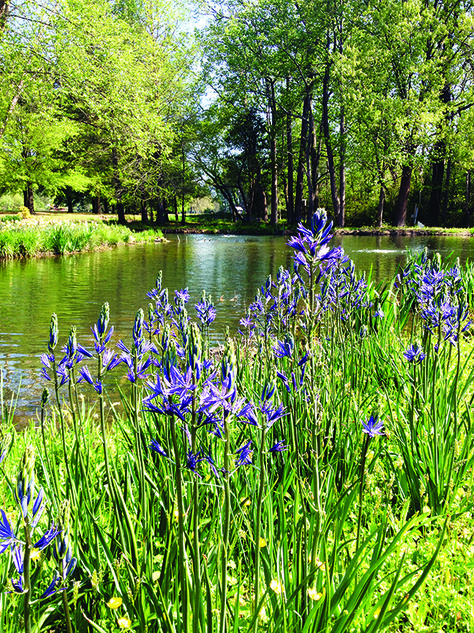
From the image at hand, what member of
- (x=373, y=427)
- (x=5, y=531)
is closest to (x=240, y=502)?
(x=373, y=427)

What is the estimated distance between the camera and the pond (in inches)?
261

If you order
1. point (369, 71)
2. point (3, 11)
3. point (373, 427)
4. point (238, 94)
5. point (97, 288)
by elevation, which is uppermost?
point (238, 94)

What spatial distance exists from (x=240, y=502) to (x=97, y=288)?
10.4m

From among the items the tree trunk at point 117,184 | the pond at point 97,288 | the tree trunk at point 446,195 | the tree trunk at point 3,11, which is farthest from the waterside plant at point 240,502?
the tree trunk at point 446,195

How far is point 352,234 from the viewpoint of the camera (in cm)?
3250

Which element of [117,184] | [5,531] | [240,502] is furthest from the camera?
[117,184]

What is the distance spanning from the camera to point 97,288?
1147cm

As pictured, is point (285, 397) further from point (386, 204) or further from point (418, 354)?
point (386, 204)

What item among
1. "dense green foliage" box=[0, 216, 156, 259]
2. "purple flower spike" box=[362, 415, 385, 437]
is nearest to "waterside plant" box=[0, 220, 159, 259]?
"dense green foliage" box=[0, 216, 156, 259]

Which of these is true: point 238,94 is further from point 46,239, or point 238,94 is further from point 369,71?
point 46,239

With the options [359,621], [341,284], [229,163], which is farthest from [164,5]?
[359,621]

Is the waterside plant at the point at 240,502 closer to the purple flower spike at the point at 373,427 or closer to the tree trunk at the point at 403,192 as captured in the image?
the purple flower spike at the point at 373,427

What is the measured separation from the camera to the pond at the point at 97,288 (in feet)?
21.7

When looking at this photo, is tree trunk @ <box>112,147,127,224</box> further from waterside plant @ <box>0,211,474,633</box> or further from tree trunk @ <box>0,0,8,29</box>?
waterside plant @ <box>0,211,474,633</box>
